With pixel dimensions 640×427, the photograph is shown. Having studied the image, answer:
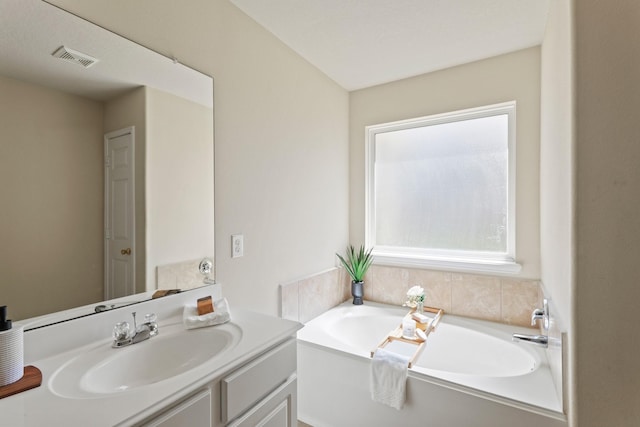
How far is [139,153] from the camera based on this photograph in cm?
118

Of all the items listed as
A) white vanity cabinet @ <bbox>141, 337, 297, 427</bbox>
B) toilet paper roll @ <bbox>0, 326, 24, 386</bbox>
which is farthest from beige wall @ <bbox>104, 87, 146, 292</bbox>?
white vanity cabinet @ <bbox>141, 337, 297, 427</bbox>

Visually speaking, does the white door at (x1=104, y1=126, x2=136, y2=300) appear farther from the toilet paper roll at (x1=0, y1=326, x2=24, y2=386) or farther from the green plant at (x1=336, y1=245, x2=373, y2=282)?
the green plant at (x1=336, y1=245, x2=373, y2=282)

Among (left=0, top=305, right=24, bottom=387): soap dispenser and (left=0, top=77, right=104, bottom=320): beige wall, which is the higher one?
(left=0, top=77, right=104, bottom=320): beige wall

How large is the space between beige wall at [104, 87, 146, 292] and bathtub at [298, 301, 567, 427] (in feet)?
3.61

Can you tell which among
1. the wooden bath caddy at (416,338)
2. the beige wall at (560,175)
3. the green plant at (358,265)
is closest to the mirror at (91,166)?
the wooden bath caddy at (416,338)

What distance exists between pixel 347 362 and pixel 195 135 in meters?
1.47

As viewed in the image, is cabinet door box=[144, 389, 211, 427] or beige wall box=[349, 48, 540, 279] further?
beige wall box=[349, 48, 540, 279]

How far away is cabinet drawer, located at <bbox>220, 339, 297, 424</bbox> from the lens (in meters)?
0.92

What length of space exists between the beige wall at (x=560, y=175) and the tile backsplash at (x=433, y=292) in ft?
0.93

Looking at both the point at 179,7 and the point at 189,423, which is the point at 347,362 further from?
the point at 179,7

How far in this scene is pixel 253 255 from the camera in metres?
1.67

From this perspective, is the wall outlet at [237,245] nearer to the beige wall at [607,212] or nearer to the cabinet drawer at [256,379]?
the cabinet drawer at [256,379]

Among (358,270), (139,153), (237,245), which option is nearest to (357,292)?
(358,270)

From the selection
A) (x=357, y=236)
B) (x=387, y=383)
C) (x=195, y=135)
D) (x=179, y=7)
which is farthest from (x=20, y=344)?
(x=357, y=236)
